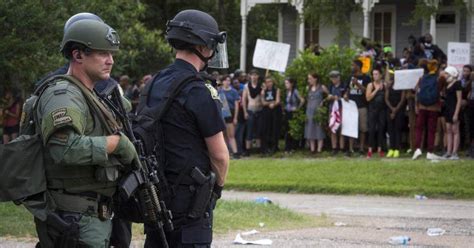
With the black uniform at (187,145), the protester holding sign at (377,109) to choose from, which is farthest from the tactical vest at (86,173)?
the protester holding sign at (377,109)

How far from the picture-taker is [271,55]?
Answer: 22.7 metres

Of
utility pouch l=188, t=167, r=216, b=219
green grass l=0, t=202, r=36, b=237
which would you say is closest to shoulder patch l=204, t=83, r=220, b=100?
utility pouch l=188, t=167, r=216, b=219

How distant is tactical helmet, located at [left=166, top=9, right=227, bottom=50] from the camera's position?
19.0 feet

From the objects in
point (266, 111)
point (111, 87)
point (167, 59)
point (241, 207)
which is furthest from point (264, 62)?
point (111, 87)

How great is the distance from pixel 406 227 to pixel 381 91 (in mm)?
8663

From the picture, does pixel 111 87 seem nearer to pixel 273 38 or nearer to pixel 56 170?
pixel 56 170

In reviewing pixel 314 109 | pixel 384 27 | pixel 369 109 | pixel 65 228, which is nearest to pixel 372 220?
pixel 65 228

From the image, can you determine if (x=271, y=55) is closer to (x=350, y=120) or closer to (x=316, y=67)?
(x=316, y=67)

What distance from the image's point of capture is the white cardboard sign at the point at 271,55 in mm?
22547

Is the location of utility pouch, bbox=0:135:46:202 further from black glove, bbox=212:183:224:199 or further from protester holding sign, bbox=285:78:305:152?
protester holding sign, bbox=285:78:305:152

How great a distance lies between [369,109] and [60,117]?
52.1 feet

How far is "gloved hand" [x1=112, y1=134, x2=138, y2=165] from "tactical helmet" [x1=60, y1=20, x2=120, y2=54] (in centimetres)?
55

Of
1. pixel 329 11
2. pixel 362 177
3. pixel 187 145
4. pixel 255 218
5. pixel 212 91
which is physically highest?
pixel 329 11

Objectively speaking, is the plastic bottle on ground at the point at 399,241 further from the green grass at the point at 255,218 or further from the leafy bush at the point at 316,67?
the leafy bush at the point at 316,67
